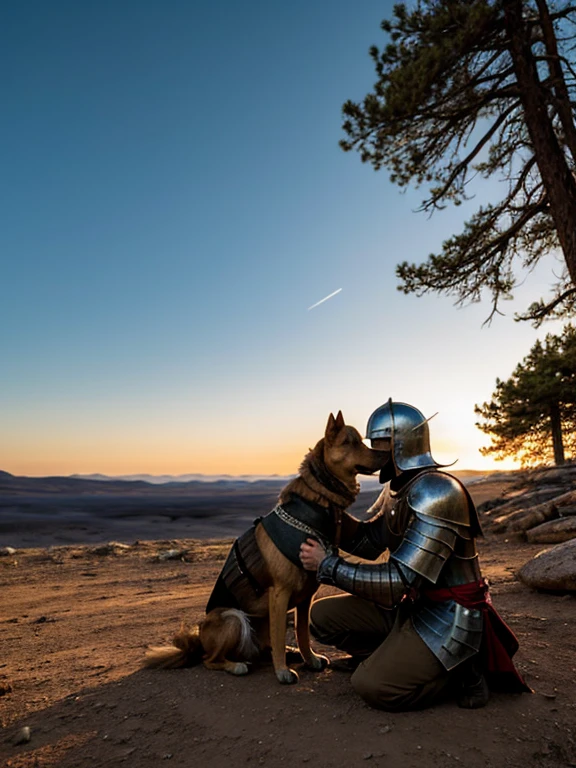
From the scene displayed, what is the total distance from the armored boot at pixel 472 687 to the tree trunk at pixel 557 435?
25.8m

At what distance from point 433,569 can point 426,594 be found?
0.37m

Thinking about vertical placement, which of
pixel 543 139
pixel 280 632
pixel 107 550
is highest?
pixel 543 139

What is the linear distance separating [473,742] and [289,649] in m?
2.17

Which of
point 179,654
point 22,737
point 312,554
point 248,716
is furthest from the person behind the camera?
point 179,654

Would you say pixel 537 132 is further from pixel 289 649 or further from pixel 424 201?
pixel 289 649

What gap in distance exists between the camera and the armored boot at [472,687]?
371 cm

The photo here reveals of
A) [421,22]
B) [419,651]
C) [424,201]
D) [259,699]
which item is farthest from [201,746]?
[421,22]

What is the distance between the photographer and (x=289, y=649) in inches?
198

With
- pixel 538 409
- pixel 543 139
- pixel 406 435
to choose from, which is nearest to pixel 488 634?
pixel 406 435

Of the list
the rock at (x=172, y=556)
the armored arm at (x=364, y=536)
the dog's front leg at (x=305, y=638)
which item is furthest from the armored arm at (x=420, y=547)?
the rock at (x=172, y=556)

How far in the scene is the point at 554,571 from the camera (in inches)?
281

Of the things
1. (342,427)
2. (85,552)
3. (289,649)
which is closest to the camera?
(342,427)

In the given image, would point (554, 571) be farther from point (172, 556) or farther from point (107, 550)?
point (107, 550)

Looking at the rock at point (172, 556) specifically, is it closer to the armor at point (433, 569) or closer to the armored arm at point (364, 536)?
the armored arm at point (364, 536)
